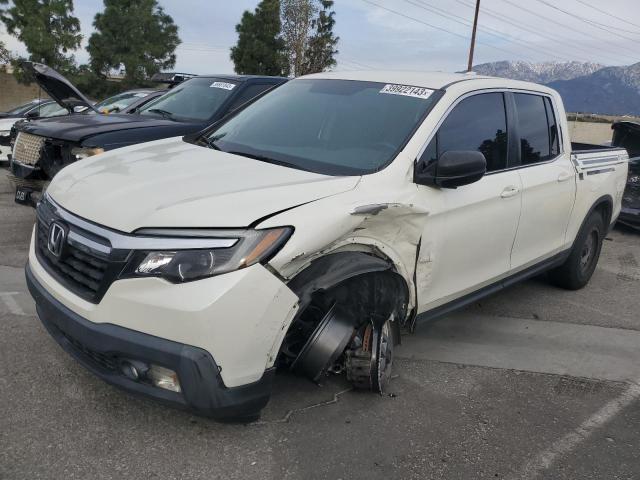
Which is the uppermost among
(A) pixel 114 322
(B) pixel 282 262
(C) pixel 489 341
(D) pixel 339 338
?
(B) pixel 282 262

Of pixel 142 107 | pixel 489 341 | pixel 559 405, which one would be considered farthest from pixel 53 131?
pixel 559 405

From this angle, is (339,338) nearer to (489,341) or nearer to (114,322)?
(114,322)

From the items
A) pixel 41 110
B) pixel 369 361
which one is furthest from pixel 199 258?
pixel 41 110

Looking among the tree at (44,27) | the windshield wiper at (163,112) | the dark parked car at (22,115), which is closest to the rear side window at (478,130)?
the windshield wiper at (163,112)

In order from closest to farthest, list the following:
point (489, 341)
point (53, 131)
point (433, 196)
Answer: point (433, 196) < point (489, 341) < point (53, 131)

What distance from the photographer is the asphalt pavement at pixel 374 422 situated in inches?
103

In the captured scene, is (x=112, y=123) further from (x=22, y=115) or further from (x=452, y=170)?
(x=22, y=115)

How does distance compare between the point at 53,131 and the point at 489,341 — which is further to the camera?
the point at 53,131

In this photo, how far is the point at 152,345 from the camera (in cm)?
234

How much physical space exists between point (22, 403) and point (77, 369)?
382 mm

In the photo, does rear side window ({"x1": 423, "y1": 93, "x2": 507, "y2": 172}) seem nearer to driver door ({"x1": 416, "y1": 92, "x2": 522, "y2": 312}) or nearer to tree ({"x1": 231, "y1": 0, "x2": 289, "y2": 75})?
driver door ({"x1": 416, "y1": 92, "x2": 522, "y2": 312})

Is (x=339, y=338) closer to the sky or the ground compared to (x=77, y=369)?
closer to the sky

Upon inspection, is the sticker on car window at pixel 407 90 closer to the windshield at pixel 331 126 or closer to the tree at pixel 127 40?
the windshield at pixel 331 126

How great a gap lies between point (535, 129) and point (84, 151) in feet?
12.0
